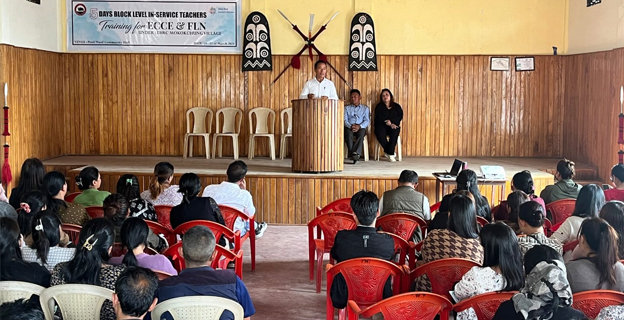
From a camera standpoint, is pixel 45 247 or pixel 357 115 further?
pixel 357 115

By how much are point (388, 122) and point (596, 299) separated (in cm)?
756

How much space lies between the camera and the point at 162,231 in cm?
508

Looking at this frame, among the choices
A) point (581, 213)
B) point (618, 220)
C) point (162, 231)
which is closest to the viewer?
point (618, 220)

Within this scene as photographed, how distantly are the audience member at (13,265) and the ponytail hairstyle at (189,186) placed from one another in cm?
190

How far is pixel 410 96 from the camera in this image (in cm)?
1140

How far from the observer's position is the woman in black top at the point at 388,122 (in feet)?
35.1

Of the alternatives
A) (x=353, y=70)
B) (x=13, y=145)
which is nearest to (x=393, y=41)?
(x=353, y=70)

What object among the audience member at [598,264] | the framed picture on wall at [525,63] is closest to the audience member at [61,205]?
the audience member at [598,264]

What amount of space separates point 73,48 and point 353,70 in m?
4.64

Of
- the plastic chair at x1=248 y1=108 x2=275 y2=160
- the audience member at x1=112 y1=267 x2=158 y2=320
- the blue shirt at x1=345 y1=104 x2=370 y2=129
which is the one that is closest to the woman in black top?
the blue shirt at x1=345 y1=104 x2=370 y2=129

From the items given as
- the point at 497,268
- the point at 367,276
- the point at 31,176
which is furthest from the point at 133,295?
the point at 31,176

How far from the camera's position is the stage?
8.48 meters

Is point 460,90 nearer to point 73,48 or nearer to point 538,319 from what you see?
point 73,48

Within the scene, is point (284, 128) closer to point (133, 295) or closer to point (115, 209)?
point (115, 209)
